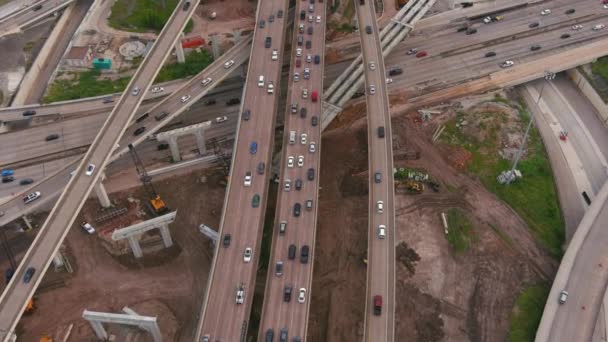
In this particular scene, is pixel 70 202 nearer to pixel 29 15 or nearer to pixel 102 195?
pixel 102 195

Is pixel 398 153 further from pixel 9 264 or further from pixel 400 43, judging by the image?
pixel 9 264

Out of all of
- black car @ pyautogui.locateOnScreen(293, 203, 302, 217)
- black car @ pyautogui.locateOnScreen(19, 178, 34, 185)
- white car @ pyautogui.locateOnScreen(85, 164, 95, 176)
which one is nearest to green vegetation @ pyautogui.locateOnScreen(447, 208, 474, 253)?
black car @ pyautogui.locateOnScreen(293, 203, 302, 217)

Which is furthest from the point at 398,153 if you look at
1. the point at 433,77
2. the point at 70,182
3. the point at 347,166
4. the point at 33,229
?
the point at 33,229

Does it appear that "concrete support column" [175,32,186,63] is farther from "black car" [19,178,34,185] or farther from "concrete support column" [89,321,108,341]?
"concrete support column" [89,321,108,341]

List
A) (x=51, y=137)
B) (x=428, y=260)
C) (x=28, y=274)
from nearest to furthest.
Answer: (x=28, y=274)
(x=428, y=260)
(x=51, y=137)

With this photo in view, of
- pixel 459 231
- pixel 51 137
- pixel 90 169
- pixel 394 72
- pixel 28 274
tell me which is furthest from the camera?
pixel 394 72

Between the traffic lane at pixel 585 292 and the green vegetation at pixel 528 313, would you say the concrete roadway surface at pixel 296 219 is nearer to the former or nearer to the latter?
the green vegetation at pixel 528 313

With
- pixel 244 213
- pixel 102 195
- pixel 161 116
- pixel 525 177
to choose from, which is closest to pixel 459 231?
pixel 525 177
